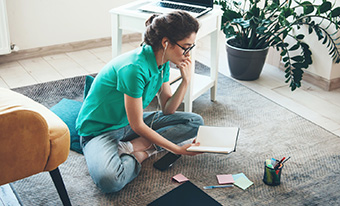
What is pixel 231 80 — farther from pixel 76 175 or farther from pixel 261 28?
pixel 76 175

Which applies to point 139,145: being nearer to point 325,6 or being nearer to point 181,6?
point 181,6

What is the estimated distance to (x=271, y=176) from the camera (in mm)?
1807

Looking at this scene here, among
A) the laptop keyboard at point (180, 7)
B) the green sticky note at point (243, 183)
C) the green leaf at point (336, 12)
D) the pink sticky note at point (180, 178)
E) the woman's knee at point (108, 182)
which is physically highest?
the laptop keyboard at point (180, 7)

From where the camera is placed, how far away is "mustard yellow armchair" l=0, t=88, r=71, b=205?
1.33 meters

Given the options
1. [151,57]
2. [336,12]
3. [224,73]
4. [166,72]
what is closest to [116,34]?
[166,72]

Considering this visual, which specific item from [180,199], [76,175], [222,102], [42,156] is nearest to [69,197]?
[76,175]

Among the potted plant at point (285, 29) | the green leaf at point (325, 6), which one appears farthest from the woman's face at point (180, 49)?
the green leaf at point (325, 6)

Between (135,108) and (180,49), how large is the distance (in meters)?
0.31

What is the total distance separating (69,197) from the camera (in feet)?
5.70

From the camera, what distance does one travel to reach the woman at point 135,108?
168cm

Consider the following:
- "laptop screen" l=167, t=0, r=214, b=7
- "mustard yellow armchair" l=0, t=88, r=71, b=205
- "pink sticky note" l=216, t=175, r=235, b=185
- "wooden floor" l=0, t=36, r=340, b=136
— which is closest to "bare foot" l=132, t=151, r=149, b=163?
"pink sticky note" l=216, t=175, r=235, b=185

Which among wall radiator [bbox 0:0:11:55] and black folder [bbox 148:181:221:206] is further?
wall radiator [bbox 0:0:11:55]

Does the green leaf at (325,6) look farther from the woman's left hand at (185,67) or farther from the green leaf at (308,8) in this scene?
the woman's left hand at (185,67)

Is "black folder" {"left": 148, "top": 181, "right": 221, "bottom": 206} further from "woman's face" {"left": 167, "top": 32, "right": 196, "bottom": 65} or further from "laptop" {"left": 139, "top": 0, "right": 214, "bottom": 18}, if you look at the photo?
"laptop" {"left": 139, "top": 0, "right": 214, "bottom": 18}
